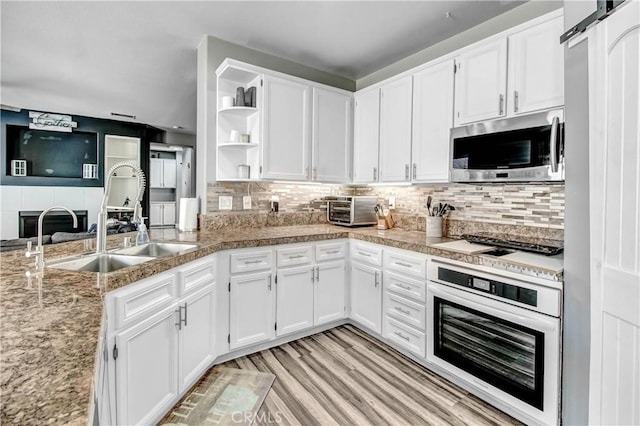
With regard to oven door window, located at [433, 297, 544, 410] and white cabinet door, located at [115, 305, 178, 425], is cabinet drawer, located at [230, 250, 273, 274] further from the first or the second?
oven door window, located at [433, 297, 544, 410]

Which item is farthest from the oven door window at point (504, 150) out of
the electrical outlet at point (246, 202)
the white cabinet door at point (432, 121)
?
the electrical outlet at point (246, 202)

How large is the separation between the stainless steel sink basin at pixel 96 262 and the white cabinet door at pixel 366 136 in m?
2.17

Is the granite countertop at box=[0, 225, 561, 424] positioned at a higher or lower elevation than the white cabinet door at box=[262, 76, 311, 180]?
lower

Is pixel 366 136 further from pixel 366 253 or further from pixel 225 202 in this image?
pixel 225 202

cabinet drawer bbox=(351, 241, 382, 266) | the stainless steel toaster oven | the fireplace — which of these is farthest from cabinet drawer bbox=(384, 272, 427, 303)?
the fireplace

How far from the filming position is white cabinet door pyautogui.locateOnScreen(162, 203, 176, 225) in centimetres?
707

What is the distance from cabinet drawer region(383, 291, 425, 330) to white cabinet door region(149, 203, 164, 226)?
6.11 m

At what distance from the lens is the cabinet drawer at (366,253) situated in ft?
8.53

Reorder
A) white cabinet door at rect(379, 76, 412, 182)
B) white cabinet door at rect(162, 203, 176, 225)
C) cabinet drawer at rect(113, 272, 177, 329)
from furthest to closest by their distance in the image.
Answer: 1. white cabinet door at rect(162, 203, 176, 225)
2. white cabinet door at rect(379, 76, 412, 182)
3. cabinet drawer at rect(113, 272, 177, 329)

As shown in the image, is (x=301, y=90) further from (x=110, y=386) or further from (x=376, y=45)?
(x=110, y=386)

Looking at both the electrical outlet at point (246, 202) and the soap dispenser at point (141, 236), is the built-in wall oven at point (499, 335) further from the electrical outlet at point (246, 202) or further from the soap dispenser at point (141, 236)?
the soap dispenser at point (141, 236)

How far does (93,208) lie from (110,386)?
19.2 feet

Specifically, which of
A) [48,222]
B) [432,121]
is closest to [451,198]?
[432,121]

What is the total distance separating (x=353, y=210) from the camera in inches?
121
